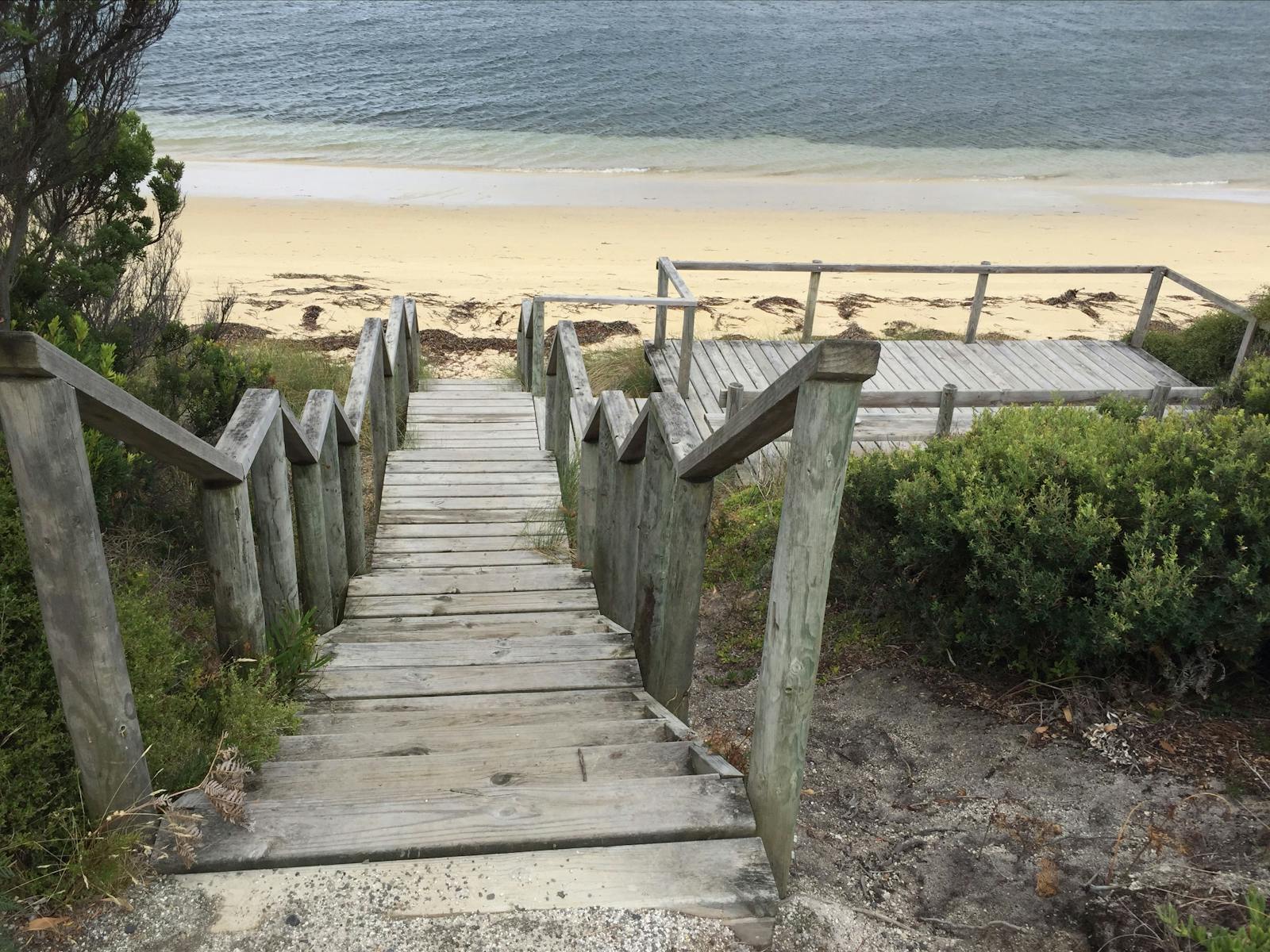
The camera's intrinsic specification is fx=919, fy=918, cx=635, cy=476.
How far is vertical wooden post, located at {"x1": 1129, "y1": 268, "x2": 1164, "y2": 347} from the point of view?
9.83m

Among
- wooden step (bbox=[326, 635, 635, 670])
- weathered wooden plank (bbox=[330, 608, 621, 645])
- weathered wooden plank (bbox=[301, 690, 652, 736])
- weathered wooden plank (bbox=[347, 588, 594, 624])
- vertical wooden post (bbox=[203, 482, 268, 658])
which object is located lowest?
weathered wooden plank (bbox=[347, 588, 594, 624])

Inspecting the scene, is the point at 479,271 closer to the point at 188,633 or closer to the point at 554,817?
the point at 188,633

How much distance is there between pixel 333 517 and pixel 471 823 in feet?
7.79

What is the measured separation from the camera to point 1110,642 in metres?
2.99

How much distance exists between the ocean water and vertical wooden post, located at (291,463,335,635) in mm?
21746

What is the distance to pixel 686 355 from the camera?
28.0 feet

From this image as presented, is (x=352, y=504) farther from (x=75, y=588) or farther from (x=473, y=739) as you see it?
(x=75, y=588)

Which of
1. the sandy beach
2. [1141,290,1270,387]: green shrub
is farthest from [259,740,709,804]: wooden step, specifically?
the sandy beach

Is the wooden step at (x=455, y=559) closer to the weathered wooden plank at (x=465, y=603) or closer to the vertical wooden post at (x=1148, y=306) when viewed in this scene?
the weathered wooden plank at (x=465, y=603)

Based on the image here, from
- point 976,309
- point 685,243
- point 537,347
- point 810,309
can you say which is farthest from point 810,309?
point 685,243

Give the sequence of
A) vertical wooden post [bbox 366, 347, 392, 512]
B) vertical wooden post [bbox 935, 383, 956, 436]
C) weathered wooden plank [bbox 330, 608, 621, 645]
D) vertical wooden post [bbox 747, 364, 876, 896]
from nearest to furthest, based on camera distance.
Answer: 1. vertical wooden post [bbox 747, 364, 876, 896]
2. weathered wooden plank [bbox 330, 608, 621, 645]
3. vertical wooden post [bbox 935, 383, 956, 436]
4. vertical wooden post [bbox 366, 347, 392, 512]

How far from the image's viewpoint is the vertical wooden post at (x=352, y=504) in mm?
4648

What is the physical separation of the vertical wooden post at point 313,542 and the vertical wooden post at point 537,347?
4.50 meters

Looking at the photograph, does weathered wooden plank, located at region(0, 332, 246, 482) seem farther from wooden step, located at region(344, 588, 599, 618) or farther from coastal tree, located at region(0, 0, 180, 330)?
coastal tree, located at region(0, 0, 180, 330)
